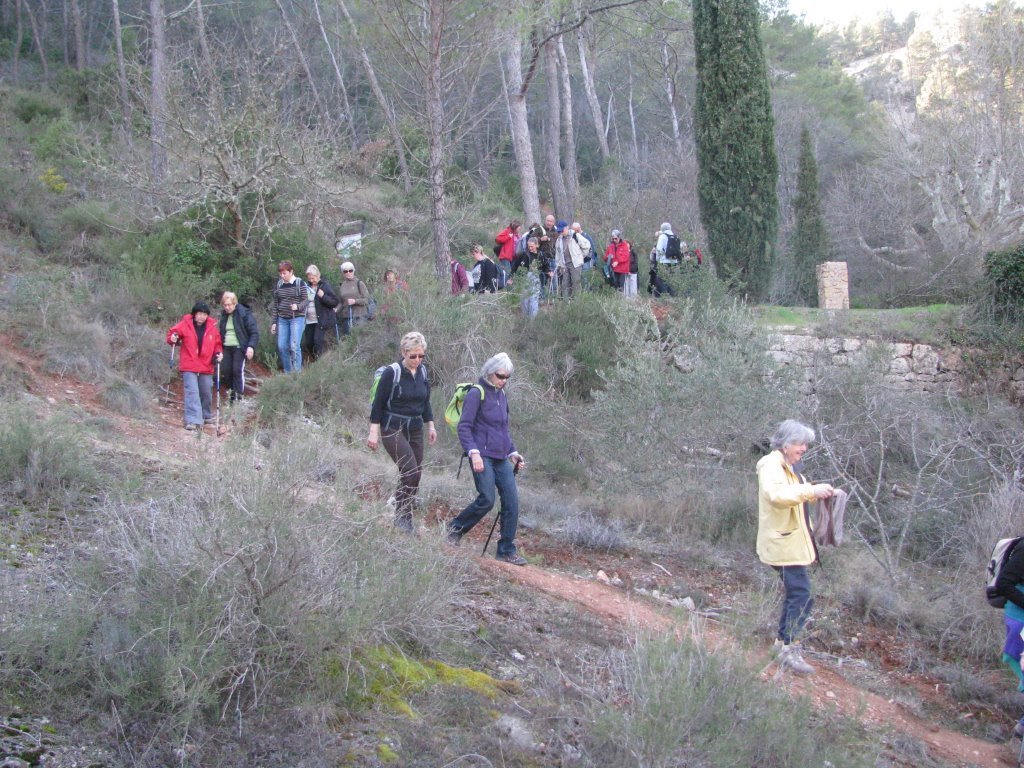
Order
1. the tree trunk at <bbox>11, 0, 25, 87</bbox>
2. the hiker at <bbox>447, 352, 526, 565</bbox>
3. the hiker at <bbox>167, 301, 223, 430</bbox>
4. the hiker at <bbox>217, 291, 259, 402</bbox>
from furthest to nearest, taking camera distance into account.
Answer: the tree trunk at <bbox>11, 0, 25, 87</bbox>
the hiker at <bbox>217, 291, 259, 402</bbox>
the hiker at <bbox>167, 301, 223, 430</bbox>
the hiker at <bbox>447, 352, 526, 565</bbox>

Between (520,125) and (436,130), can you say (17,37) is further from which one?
(436,130)

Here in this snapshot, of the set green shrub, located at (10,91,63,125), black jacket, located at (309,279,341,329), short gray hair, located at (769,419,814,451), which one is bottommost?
short gray hair, located at (769,419,814,451)

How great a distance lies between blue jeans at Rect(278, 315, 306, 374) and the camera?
521 inches

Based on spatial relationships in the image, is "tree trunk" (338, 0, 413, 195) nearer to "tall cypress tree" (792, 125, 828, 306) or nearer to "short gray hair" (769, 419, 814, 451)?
"tall cypress tree" (792, 125, 828, 306)

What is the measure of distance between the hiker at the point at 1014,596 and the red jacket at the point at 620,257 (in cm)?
1208

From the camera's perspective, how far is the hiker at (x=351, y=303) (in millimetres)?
14188

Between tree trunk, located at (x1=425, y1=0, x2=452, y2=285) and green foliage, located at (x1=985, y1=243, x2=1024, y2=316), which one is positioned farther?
green foliage, located at (x1=985, y1=243, x2=1024, y2=316)

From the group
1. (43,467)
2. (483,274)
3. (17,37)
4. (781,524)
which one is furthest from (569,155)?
(781,524)

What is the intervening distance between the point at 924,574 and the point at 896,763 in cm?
429

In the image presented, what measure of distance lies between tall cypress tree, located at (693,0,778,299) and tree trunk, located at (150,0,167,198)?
1039 cm

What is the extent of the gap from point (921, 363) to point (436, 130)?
8.84 metres

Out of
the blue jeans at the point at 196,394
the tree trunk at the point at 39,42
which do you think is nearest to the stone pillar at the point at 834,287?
the blue jeans at the point at 196,394

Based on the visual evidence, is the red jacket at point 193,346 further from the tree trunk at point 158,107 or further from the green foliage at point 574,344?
the tree trunk at point 158,107

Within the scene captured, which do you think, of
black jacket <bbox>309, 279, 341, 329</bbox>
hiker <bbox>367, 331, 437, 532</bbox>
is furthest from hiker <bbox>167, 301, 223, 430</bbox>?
hiker <bbox>367, 331, 437, 532</bbox>
